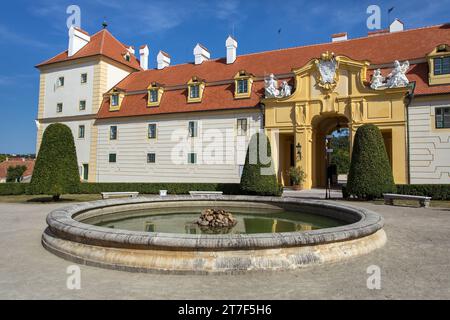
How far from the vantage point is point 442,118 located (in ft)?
76.6

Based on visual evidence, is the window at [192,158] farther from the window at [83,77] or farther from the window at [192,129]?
the window at [83,77]

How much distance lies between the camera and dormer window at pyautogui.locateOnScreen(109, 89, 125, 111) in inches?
1382

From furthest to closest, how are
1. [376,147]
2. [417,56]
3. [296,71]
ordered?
1. [296,71]
2. [417,56]
3. [376,147]

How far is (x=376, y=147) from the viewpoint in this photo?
1962 cm

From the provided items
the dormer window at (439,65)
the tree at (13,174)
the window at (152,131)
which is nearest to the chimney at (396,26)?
the dormer window at (439,65)

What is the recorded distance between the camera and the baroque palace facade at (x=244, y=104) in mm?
23938

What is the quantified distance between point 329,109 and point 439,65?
306 inches

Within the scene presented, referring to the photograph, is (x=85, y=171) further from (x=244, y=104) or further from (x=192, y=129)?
(x=244, y=104)

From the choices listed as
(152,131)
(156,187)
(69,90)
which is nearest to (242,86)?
(152,131)

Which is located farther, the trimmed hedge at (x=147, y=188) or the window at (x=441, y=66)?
the trimmed hedge at (x=147, y=188)

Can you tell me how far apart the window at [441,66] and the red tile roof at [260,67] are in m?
0.77
